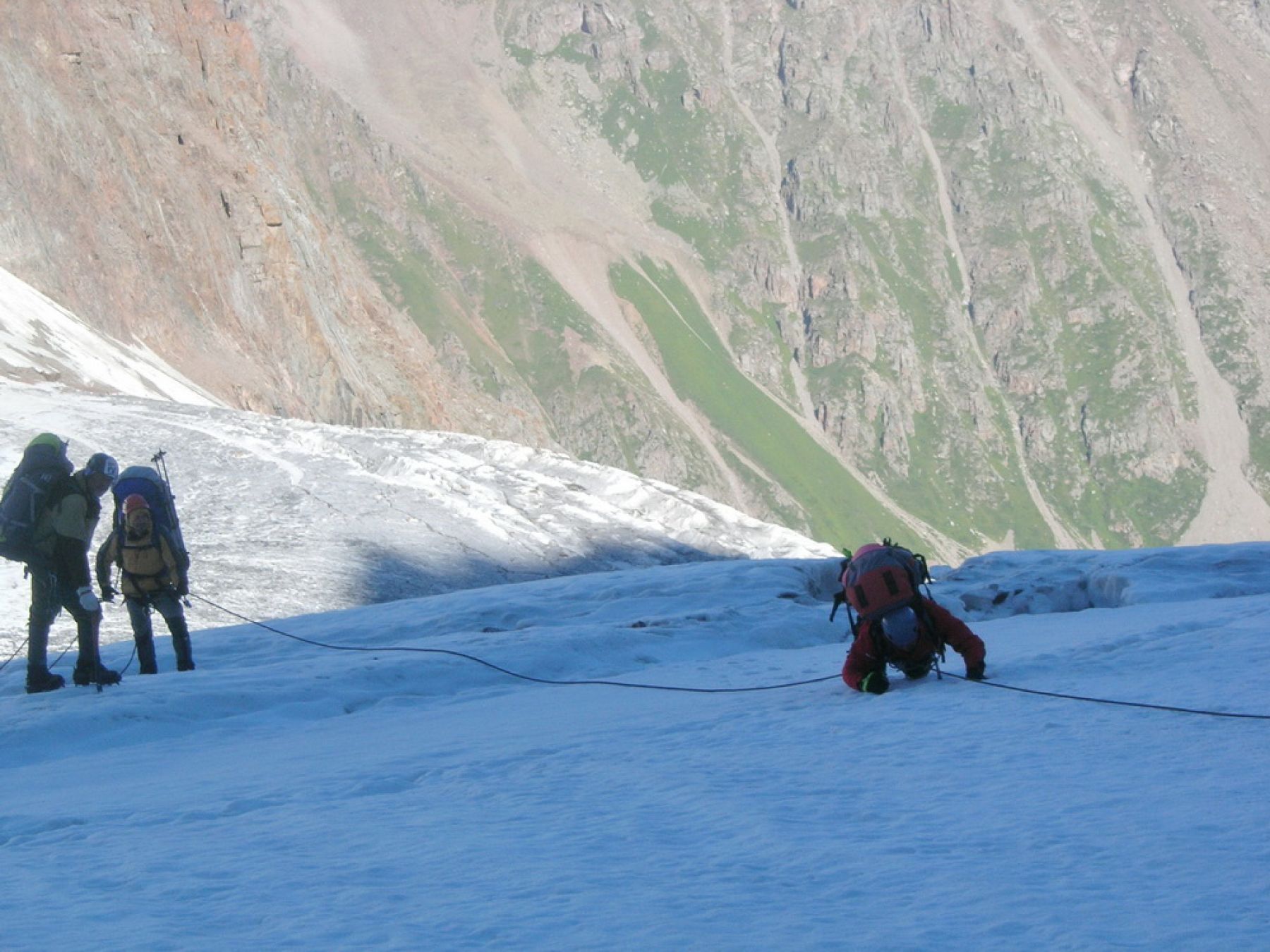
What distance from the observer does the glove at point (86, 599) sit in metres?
10.8

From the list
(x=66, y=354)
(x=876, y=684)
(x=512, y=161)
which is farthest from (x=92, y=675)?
(x=512, y=161)

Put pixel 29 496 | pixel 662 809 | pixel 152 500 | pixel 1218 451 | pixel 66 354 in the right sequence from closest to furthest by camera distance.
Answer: pixel 662 809, pixel 29 496, pixel 152 500, pixel 66 354, pixel 1218 451

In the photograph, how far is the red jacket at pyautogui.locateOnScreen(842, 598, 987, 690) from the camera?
Result: 30.6 feet

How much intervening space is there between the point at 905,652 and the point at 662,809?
3854mm

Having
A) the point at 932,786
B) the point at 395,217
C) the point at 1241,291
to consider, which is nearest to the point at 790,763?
the point at 932,786

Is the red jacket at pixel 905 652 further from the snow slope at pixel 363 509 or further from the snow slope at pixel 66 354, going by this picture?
the snow slope at pixel 66 354

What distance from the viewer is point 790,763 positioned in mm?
6883

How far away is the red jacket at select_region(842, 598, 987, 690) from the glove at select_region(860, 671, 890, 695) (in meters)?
0.06

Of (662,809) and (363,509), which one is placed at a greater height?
(363,509)

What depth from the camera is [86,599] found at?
1079 cm

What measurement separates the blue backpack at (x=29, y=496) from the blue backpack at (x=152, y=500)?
0.59 meters

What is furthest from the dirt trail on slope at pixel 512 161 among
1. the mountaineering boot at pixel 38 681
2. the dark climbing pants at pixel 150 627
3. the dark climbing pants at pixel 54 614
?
the dark climbing pants at pixel 54 614

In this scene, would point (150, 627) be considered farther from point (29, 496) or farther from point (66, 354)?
Answer: point (66, 354)

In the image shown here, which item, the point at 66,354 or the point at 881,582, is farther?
the point at 66,354
